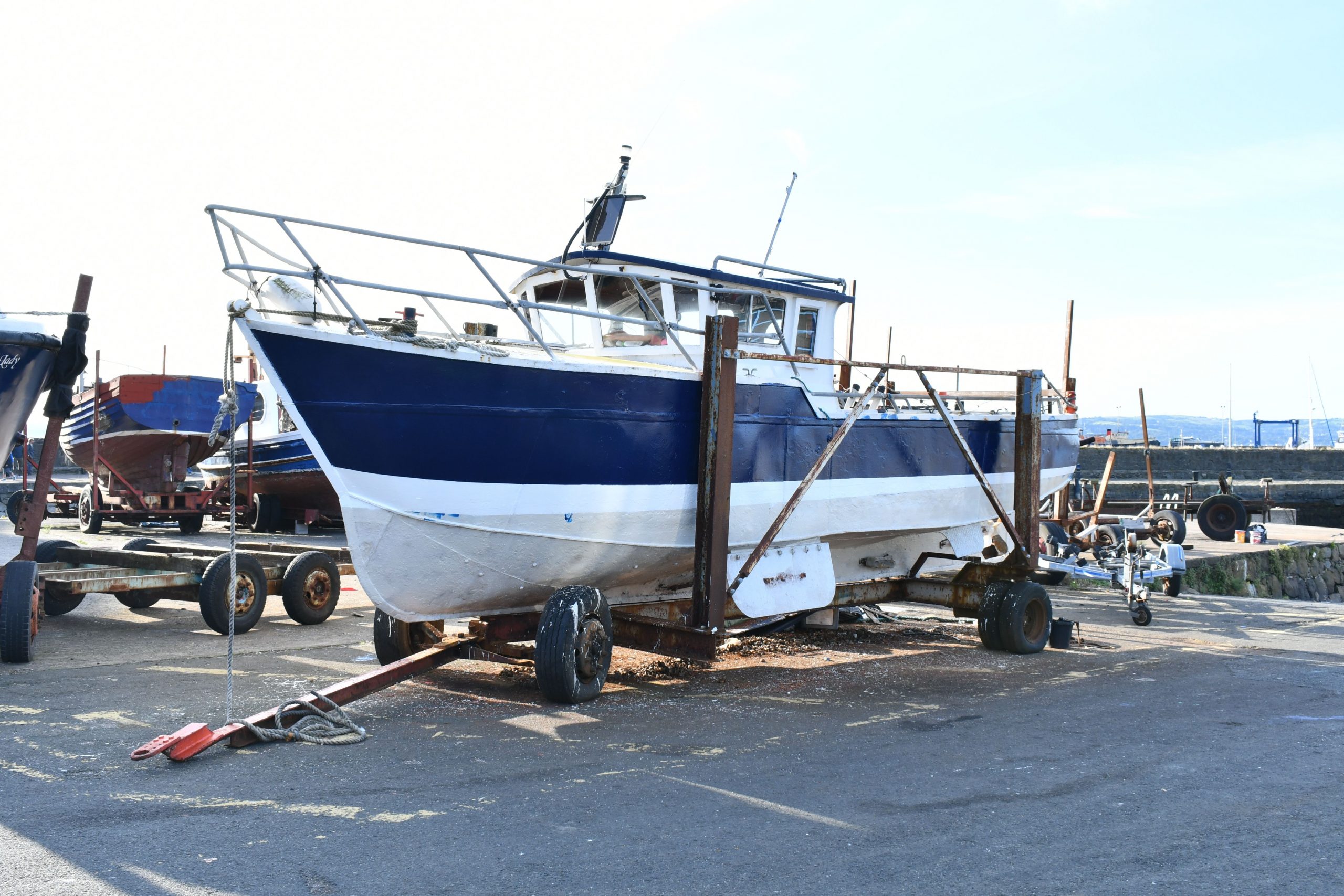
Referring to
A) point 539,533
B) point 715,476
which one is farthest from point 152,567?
point 715,476

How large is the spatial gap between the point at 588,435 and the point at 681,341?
2.34m

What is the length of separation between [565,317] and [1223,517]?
15.8 m

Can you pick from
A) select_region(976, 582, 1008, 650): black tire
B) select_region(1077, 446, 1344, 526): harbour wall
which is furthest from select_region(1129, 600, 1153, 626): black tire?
select_region(1077, 446, 1344, 526): harbour wall

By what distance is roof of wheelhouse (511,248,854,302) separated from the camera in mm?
8180

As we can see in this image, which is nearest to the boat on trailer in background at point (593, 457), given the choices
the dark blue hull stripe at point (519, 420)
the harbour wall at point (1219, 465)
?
the dark blue hull stripe at point (519, 420)

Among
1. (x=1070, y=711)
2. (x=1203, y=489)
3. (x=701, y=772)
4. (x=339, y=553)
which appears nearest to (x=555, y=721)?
(x=701, y=772)

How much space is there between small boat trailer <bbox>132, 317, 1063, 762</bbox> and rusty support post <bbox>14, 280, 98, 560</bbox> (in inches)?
110

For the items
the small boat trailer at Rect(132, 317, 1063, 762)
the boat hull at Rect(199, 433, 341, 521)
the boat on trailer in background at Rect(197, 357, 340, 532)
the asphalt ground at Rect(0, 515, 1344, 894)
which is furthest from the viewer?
the boat on trailer in background at Rect(197, 357, 340, 532)

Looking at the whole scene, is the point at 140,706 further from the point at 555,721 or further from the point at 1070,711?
the point at 1070,711

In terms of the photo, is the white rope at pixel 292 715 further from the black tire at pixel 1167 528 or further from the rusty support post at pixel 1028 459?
the black tire at pixel 1167 528

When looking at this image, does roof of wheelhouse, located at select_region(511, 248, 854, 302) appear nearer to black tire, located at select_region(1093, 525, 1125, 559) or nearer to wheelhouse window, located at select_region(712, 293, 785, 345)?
wheelhouse window, located at select_region(712, 293, 785, 345)

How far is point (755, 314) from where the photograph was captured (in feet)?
28.9

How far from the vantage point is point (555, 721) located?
562 cm

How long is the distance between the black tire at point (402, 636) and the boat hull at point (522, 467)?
0.69 m
